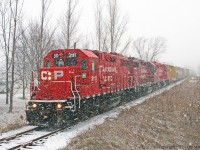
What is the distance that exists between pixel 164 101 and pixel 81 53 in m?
10.2

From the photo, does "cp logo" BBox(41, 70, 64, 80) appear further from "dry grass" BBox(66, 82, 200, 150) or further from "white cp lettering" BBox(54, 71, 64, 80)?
"dry grass" BBox(66, 82, 200, 150)

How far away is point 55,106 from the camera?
1430 cm

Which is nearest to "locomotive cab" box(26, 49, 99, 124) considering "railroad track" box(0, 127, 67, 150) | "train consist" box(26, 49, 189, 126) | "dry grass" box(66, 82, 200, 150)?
"train consist" box(26, 49, 189, 126)

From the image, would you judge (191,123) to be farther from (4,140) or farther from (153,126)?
(4,140)

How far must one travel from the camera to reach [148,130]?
14828 mm

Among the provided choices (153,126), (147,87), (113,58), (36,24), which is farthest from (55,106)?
(147,87)

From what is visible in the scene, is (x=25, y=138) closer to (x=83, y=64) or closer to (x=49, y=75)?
(x=49, y=75)

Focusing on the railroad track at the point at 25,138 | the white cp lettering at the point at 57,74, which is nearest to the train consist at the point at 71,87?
the white cp lettering at the point at 57,74

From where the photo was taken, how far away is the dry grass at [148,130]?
1147cm

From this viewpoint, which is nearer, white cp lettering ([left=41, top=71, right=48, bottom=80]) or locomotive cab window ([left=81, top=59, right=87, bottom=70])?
white cp lettering ([left=41, top=71, right=48, bottom=80])

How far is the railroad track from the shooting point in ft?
36.0

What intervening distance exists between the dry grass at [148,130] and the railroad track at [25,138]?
1.53m

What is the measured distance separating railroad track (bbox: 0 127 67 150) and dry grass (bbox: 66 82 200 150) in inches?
60.4

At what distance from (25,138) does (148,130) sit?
5.71m
